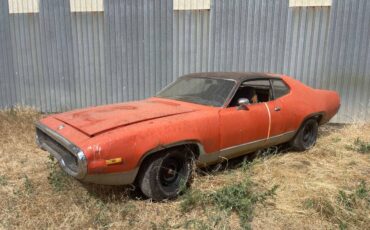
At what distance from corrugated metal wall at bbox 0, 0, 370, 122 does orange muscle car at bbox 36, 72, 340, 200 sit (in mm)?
2360

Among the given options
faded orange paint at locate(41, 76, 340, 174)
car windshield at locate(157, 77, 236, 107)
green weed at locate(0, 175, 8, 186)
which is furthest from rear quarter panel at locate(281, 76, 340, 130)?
green weed at locate(0, 175, 8, 186)

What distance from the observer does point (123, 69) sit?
26.4ft

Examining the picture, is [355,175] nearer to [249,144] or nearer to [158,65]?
[249,144]

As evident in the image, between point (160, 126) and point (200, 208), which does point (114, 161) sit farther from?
point (200, 208)

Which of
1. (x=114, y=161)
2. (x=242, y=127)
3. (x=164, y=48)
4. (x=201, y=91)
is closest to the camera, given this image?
(x=114, y=161)

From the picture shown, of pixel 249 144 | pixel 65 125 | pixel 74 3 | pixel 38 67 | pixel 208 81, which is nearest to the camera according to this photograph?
pixel 65 125

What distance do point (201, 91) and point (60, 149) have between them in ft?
6.60

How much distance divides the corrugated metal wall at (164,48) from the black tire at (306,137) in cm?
222

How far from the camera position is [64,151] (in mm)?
3572

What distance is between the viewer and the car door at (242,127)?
4.10 meters

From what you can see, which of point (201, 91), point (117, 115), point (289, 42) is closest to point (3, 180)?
point (117, 115)

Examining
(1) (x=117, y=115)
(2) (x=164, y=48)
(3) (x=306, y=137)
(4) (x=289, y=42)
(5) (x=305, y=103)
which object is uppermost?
(4) (x=289, y=42)

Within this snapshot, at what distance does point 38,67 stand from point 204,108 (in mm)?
5821

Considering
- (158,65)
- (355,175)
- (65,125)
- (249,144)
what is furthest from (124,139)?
(158,65)
